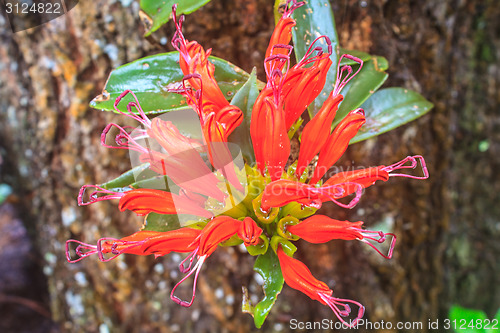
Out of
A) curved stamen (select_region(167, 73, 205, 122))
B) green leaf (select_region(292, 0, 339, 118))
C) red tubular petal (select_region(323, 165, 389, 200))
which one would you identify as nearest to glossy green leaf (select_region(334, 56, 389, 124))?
green leaf (select_region(292, 0, 339, 118))

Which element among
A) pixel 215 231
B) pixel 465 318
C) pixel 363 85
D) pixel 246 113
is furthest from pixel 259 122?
pixel 465 318

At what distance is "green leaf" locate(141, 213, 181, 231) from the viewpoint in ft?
2.08

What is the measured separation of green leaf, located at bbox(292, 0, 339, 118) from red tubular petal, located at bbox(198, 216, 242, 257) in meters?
0.26

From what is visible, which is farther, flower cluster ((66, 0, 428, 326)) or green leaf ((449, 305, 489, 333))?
green leaf ((449, 305, 489, 333))

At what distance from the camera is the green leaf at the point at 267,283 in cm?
54

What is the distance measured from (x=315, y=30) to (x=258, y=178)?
298 mm

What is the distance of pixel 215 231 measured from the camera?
0.51 m

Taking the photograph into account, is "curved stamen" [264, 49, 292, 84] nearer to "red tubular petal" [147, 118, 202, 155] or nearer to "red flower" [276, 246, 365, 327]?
"red tubular petal" [147, 118, 202, 155]

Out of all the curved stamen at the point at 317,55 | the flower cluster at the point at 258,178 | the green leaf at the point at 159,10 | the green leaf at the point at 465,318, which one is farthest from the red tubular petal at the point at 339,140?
the green leaf at the point at 465,318

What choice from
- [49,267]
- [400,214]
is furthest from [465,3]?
[49,267]

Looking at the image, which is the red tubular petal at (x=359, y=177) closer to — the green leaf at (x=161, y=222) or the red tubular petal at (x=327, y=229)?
the red tubular petal at (x=327, y=229)

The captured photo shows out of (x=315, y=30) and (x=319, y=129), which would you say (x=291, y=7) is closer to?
(x=315, y=30)

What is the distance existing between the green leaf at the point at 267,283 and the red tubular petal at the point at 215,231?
87 mm

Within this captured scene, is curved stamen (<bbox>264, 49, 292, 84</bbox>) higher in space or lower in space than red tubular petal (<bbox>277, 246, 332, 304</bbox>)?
higher
